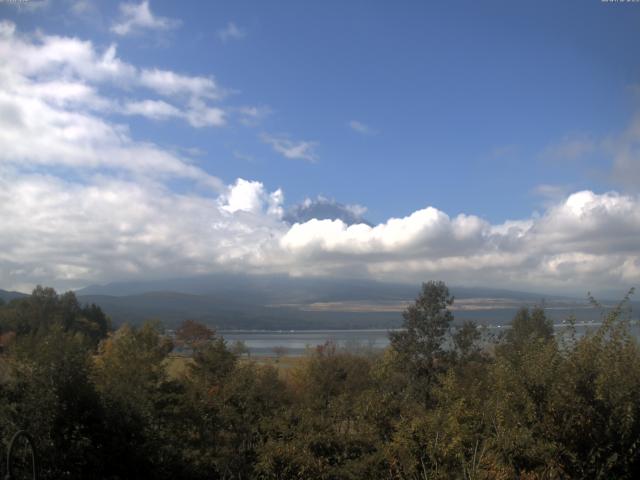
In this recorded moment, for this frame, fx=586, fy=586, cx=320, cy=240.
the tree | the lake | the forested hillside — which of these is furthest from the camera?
the tree

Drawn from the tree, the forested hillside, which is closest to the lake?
the forested hillside

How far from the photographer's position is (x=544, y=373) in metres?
10.1

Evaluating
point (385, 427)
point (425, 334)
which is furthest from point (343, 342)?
point (385, 427)

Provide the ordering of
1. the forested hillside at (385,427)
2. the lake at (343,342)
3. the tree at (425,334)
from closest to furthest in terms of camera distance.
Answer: the forested hillside at (385,427) → the lake at (343,342) → the tree at (425,334)

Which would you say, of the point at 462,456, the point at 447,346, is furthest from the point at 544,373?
the point at 447,346

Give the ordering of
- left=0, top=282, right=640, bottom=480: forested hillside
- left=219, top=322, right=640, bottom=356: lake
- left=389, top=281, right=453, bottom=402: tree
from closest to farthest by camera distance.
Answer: left=0, top=282, right=640, bottom=480: forested hillside < left=219, top=322, right=640, bottom=356: lake < left=389, top=281, right=453, bottom=402: tree

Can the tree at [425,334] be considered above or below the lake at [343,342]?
above

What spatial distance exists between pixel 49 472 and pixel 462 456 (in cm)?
740

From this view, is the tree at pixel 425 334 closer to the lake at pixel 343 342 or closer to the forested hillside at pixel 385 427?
the lake at pixel 343 342

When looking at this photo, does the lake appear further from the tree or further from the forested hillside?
the tree

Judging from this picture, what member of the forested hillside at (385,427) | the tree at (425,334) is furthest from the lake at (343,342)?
the tree at (425,334)

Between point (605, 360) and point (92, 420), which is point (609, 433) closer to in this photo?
point (605, 360)

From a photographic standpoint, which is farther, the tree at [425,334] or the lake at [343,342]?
the tree at [425,334]

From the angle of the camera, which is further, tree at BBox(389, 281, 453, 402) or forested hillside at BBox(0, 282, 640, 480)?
tree at BBox(389, 281, 453, 402)
